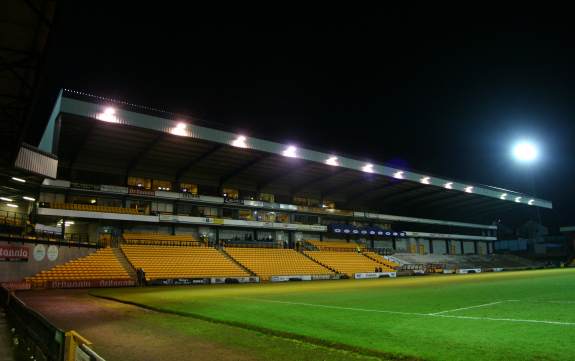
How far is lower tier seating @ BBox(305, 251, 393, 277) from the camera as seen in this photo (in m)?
48.1

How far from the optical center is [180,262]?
1508 inches

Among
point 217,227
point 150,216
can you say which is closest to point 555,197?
point 217,227

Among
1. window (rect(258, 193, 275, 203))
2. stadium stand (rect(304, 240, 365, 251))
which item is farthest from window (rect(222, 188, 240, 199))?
stadium stand (rect(304, 240, 365, 251))

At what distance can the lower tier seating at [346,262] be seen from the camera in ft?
158

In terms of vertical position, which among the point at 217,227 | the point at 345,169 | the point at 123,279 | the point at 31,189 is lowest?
the point at 123,279

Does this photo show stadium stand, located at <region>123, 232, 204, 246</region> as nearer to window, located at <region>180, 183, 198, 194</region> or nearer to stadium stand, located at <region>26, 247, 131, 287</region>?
stadium stand, located at <region>26, 247, 131, 287</region>

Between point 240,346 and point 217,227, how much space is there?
42.8 metres

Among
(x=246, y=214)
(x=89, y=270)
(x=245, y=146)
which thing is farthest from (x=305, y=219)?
(x=89, y=270)

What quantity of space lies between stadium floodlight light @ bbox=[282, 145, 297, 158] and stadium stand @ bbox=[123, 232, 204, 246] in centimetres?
1459

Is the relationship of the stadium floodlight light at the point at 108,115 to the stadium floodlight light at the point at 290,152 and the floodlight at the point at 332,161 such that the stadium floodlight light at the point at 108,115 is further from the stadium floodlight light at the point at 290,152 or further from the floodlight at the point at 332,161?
the floodlight at the point at 332,161

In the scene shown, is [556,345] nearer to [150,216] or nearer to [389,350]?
[389,350]

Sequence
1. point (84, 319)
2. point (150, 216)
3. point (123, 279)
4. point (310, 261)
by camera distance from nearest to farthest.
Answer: point (84, 319), point (123, 279), point (150, 216), point (310, 261)

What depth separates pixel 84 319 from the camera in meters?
13.1

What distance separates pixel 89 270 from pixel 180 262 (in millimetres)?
8711
